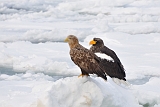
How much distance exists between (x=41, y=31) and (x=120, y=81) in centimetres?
609

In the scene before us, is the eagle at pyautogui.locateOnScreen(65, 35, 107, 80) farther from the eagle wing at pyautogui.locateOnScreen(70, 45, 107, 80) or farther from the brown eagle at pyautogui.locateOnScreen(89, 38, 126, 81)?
the brown eagle at pyautogui.locateOnScreen(89, 38, 126, 81)

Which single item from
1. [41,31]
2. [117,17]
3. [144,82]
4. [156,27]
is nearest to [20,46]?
[41,31]

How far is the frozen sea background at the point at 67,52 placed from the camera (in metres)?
4.43

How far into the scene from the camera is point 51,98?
163 inches

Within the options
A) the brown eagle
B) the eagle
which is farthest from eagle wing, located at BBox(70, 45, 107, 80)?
the brown eagle

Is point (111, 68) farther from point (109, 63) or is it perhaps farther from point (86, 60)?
point (86, 60)

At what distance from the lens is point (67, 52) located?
8836 millimetres

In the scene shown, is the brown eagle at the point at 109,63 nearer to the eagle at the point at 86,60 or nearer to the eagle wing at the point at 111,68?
the eagle wing at the point at 111,68

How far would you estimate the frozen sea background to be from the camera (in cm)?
443

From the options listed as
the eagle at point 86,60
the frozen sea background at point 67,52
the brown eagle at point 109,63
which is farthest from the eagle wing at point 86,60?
the brown eagle at point 109,63

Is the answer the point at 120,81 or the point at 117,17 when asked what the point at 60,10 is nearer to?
the point at 117,17

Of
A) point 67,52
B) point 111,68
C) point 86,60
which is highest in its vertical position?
point 86,60

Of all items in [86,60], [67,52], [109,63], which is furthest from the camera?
[67,52]

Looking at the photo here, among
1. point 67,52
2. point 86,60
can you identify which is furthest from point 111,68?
point 67,52
